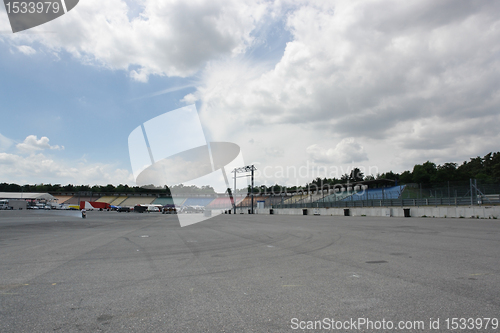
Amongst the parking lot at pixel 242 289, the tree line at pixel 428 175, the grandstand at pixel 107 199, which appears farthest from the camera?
the grandstand at pixel 107 199

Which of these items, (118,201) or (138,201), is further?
(138,201)

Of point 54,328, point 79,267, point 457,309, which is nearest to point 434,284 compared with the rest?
point 457,309

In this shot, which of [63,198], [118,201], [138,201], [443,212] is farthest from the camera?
[63,198]

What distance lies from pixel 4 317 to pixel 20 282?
2133 millimetres

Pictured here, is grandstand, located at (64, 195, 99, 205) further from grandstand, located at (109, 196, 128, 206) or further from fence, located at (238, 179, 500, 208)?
fence, located at (238, 179, 500, 208)

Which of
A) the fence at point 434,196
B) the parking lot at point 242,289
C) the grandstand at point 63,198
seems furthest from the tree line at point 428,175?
the parking lot at point 242,289

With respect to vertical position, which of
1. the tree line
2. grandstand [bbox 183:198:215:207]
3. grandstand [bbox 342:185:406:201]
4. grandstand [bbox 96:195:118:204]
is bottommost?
grandstand [bbox 183:198:215:207]

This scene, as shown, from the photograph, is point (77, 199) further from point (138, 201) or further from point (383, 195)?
point (383, 195)

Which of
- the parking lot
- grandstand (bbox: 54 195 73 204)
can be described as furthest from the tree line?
the parking lot

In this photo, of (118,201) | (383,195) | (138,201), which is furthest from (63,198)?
(383,195)

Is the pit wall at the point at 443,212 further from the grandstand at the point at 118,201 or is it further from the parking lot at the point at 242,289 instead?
the grandstand at the point at 118,201

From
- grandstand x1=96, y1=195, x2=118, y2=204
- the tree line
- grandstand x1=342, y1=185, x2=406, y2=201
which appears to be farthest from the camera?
grandstand x1=96, y1=195, x2=118, y2=204

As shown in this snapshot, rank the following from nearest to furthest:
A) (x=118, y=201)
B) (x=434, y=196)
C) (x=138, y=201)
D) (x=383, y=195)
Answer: (x=434, y=196) → (x=383, y=195) → (x=118, y=201) → (x=138, y=201)

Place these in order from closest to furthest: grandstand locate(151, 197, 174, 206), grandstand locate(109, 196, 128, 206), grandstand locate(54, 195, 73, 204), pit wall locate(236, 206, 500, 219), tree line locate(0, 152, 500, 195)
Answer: pit wall locate(236, 206, 500, 219) < tree line locate(0, 152, 500, 195) < grandstand locate(109, 196, 128, 206) < grandstand locate(151, 197, 174, 206) < grandstand locate(54, 195, 73, 204)
